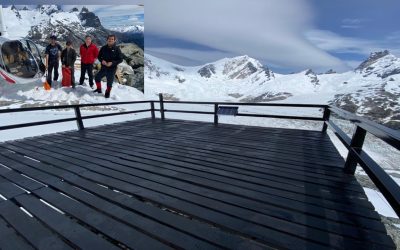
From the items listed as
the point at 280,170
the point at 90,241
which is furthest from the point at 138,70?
the point at 90,241

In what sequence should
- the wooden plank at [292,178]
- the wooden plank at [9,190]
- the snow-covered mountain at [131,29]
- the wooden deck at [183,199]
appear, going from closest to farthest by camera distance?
the wooden deck at [183,199] → the wooden plank at [9,190] → the wooden plank at [292,178] → the snow-covered mountain at [131,29]

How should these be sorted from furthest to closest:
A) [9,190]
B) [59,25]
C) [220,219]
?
1. [59,25]
2. [9,190]
3. [220,219]

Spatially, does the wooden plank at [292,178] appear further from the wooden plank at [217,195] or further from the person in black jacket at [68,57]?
the person in black jacket at [68,57]

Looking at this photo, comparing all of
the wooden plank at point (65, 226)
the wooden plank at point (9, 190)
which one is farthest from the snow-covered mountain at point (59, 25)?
the wooden plank at point (65, 226)

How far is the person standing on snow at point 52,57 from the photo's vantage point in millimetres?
11164

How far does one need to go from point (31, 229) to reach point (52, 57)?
37.6 feet

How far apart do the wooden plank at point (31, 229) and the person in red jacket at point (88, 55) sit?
9972 millimetres

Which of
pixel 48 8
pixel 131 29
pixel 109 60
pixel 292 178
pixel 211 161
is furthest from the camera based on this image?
pixel 131 29

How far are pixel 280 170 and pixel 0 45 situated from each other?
12.6m

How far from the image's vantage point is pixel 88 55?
11180 millimetres

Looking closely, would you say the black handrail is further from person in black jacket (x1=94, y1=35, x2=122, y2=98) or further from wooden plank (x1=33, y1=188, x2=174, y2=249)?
person in black jacket (x1=94, y1=35, x2=122, y2=98)

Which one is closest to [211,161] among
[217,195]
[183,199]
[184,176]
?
[184,176]

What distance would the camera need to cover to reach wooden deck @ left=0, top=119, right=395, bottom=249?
209cm

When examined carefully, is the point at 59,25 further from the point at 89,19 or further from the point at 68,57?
the point at 68,57
